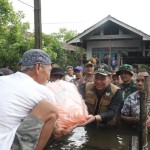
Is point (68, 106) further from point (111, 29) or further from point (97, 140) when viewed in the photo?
point (111, 29)

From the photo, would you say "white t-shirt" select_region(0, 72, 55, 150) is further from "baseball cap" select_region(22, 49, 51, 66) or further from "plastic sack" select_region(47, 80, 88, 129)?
"plastic sack" select_region(47, 80, 88, 129)

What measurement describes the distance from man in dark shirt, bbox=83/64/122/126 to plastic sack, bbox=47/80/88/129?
3.78 feet

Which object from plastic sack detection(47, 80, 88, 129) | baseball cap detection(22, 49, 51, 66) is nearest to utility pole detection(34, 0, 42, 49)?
plastic sack detection(47, 80, 88, 129)

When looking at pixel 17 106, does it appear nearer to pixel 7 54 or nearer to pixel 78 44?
pixel 7 54

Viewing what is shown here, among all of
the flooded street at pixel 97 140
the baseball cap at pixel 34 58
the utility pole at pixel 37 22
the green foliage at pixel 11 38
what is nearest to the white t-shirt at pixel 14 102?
the baseball cap at pixel 34 58

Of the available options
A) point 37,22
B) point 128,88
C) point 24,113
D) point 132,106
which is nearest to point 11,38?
point 37,22

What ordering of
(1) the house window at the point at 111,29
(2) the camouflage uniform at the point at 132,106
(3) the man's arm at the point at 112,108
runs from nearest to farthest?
(3) the man's arm at the point at 112,108, (2) the camouflage uniform at the point at 132,106, (1) the house window at the point at 111,29

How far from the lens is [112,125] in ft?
18.5

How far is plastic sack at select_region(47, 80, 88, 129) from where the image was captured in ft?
12.2

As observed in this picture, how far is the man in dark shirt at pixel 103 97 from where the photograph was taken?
17.2 feet

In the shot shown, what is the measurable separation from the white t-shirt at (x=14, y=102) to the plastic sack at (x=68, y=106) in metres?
0.74

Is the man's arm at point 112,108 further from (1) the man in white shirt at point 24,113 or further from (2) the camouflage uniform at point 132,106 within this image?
(1) the man in white shirt at point 24,113

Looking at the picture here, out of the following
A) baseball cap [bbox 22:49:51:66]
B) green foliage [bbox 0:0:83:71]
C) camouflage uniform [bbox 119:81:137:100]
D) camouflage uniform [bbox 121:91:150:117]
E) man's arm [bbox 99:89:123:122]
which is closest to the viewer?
baseball cap [bbox 22:49:51:66]

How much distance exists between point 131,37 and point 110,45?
4.50 feet
